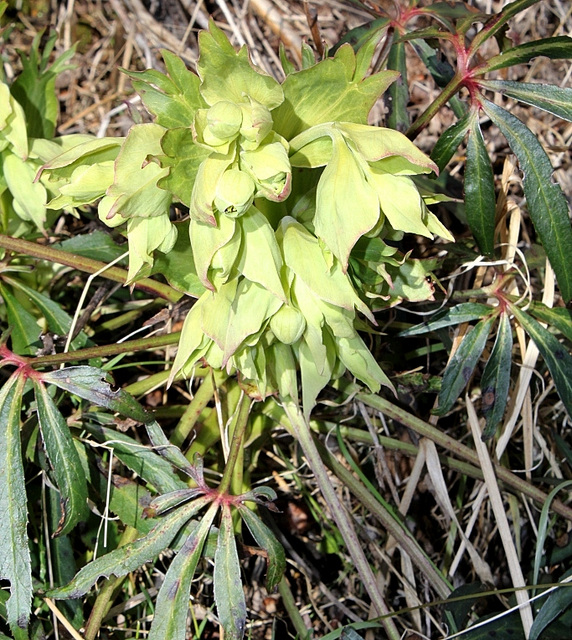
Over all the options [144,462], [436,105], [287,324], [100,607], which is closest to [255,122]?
[287,324]

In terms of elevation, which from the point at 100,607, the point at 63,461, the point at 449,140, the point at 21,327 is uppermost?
the point at 449,140

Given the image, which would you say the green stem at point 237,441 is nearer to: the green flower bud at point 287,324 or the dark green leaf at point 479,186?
the green flower bud at point 287,324

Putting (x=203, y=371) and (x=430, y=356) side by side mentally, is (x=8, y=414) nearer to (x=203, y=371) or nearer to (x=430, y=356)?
(x=203, y=371)

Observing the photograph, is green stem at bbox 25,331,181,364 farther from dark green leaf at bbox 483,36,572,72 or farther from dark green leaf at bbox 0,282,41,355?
dark green leaf at bbox 483,36,572,72

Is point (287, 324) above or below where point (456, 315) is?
above

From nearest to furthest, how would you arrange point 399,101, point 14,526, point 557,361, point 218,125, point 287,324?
point 218,125, point 287,324, point 14,526, point 557,361, point 399,101

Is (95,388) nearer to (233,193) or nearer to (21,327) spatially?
(21,327)

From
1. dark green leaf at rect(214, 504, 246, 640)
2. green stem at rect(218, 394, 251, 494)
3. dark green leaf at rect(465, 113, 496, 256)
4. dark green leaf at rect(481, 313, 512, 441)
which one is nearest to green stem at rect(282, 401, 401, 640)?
green stem at rect(218, 394, 251, 494)

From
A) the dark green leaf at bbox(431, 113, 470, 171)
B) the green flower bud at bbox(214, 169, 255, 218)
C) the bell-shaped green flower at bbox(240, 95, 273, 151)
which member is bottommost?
the dark green leaf at bbox(431, 113, 470, 171)
